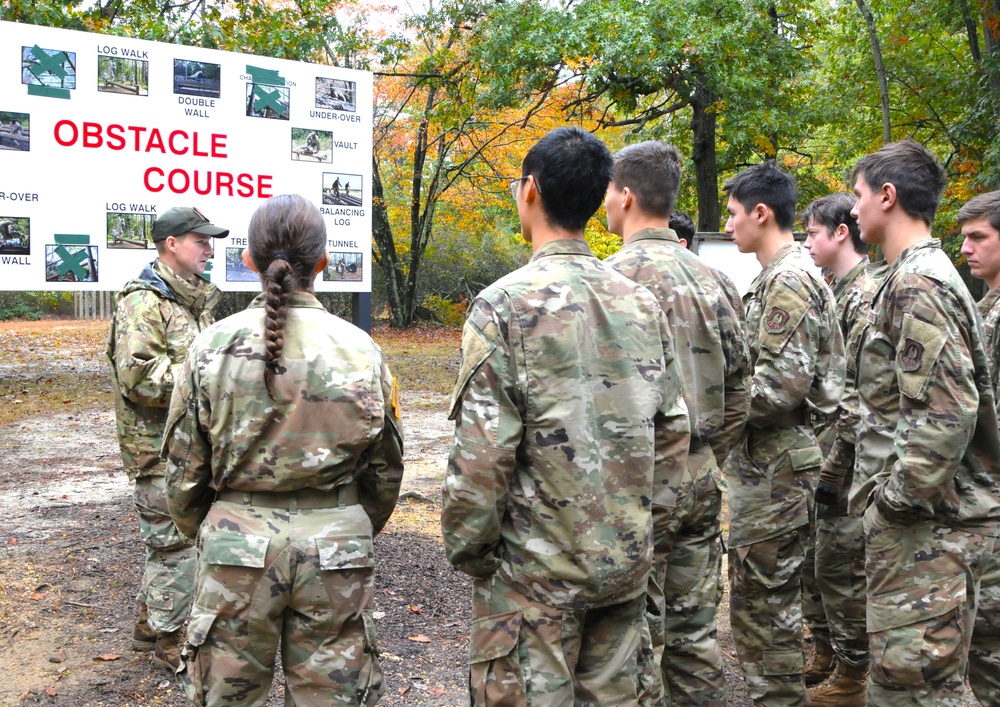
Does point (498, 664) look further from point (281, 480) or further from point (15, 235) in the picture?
point (15, 235)

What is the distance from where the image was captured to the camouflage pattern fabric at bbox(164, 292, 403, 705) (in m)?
→ 2.61

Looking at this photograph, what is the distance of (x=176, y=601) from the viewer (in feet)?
13.7

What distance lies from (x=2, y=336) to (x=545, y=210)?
2138cm

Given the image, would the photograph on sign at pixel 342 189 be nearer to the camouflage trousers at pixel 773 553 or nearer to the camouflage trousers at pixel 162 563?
the camouflage trousers at pixel 162 563

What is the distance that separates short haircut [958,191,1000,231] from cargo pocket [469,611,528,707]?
10.4 feet

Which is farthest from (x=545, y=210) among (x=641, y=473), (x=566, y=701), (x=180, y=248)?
(x=180, y=248)

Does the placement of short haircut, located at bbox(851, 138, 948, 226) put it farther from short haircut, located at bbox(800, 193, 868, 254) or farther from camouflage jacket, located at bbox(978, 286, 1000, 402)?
short haircut, located at bbox(800, 193, 868, 254)

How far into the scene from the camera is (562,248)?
2559 mm

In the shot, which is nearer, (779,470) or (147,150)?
(779,470)

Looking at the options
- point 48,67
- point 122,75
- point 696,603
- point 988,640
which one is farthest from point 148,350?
point 48,67

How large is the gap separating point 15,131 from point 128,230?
1253 mm

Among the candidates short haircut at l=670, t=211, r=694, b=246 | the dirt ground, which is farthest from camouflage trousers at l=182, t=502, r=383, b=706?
short haircut at l=670, t=211, r=694, b=246

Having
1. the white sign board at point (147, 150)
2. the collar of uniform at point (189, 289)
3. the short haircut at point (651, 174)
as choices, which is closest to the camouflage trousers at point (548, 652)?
the short haircut at point (651, 174)

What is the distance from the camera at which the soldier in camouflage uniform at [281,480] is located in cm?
261
